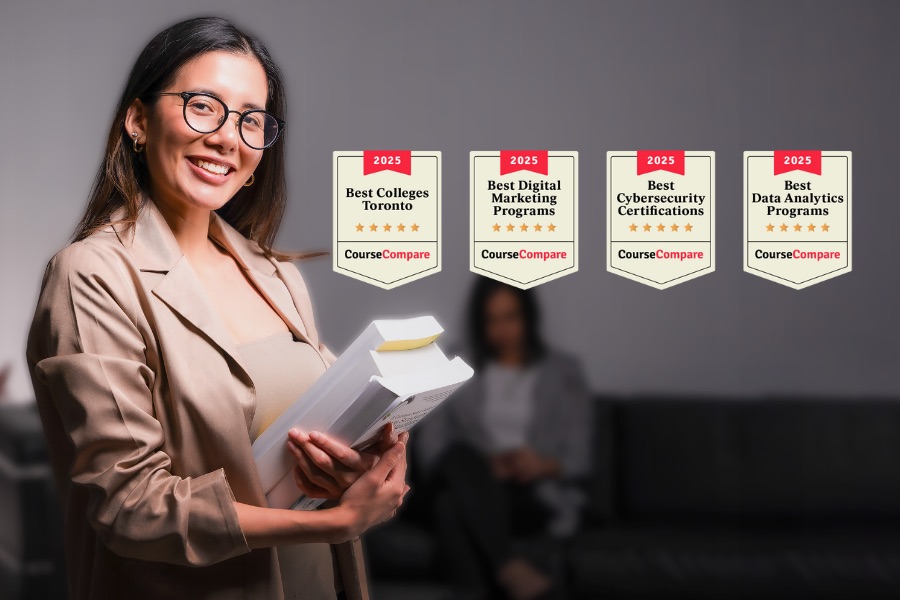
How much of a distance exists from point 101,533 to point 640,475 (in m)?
1.19

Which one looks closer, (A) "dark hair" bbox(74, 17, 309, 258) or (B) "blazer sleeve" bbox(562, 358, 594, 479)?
(A) "dark hair" bbox(74, 17, 309, 258)

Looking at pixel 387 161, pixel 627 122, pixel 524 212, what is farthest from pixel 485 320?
pixel 627 122

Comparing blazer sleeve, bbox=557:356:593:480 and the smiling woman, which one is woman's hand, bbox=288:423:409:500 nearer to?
the smiling woman

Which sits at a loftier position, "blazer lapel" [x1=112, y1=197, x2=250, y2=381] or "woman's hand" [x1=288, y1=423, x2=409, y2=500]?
"blazer lapel" [x1=112, y1=197, x2=250, y2=381]

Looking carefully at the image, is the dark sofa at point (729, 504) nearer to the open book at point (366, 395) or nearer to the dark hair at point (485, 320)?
the dark hair at point (485, 320)

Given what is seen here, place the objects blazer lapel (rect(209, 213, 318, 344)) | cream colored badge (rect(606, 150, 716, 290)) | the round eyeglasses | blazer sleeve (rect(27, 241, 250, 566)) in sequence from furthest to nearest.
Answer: cream colored badge (rect(606, 150, 716, 290)), blazer lapel (rect(209, 213, 318, 344)), the round eyeglasses, blazer sleeve (rect(27, 241, 250, 566))

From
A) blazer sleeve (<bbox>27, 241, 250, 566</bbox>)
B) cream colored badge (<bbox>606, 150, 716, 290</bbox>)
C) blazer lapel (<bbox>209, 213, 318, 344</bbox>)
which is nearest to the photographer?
blazer sleeve (<bbox>27, 241, 250, 566</bbox>)

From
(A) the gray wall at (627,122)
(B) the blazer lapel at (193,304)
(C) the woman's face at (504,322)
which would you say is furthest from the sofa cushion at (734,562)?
(B) the blazer lapel at (193,304)

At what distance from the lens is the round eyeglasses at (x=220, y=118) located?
0.93 meters

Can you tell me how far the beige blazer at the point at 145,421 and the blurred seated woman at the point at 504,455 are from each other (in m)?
0.87

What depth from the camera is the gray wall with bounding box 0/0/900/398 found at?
1.75 meters

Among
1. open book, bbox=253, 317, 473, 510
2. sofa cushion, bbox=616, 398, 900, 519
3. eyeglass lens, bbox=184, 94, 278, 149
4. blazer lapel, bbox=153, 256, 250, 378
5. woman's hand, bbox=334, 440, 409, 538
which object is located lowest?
sofa cushion, bbox=616, 398, 900, 519

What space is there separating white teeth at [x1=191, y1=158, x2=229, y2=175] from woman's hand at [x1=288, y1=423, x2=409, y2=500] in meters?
0.28

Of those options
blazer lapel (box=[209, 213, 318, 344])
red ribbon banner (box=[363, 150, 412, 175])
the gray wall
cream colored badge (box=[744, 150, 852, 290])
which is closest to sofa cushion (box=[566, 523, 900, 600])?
the gray wall
